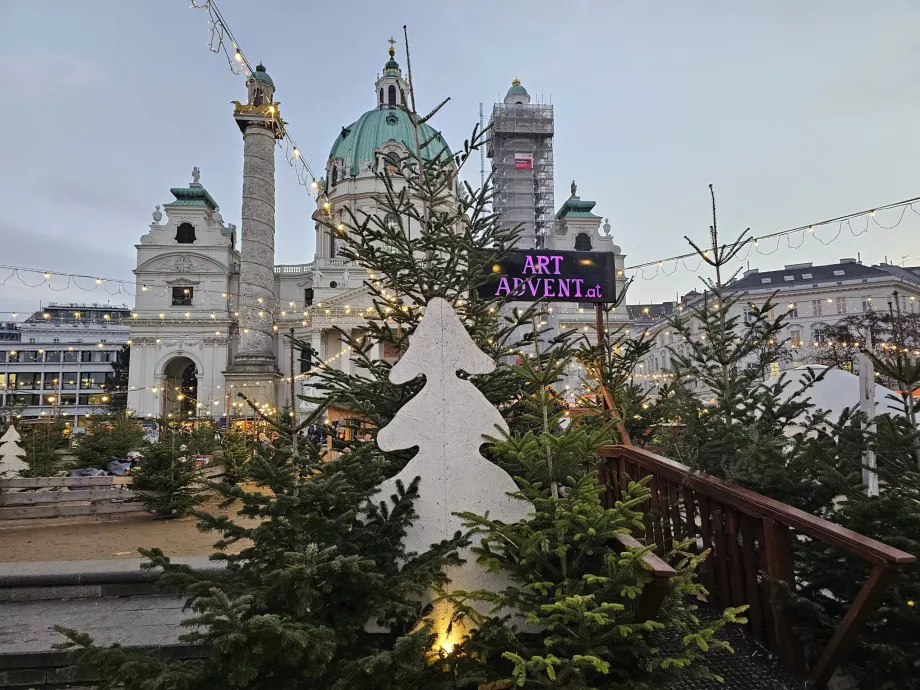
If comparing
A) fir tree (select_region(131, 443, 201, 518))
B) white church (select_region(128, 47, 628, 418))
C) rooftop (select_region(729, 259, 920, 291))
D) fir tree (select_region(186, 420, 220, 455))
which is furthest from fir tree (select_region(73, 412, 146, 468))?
rooftop (select_region(729, 259, 920, 291))

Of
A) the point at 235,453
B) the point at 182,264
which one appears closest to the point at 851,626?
the point at 235,453

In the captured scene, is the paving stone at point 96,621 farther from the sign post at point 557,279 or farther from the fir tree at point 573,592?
the sign post at point 557,279

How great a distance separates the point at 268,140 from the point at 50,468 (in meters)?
20.1

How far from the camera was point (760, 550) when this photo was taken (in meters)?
2.95

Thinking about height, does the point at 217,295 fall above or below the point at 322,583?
above

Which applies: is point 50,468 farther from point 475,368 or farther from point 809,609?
point 809,609

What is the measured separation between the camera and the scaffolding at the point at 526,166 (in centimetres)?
4181

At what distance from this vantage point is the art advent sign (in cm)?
562

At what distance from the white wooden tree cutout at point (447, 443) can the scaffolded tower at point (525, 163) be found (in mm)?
38037

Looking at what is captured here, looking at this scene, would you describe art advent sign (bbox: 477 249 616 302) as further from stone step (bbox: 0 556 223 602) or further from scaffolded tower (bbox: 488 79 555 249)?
scaffolded tower (bbox: 488 79 555 249)

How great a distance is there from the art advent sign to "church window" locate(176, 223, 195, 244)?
44785 mm

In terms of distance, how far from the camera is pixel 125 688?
1.97 meters

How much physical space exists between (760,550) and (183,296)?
46.9 m

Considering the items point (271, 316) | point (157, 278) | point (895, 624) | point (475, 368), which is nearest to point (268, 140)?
point (271, 316)
